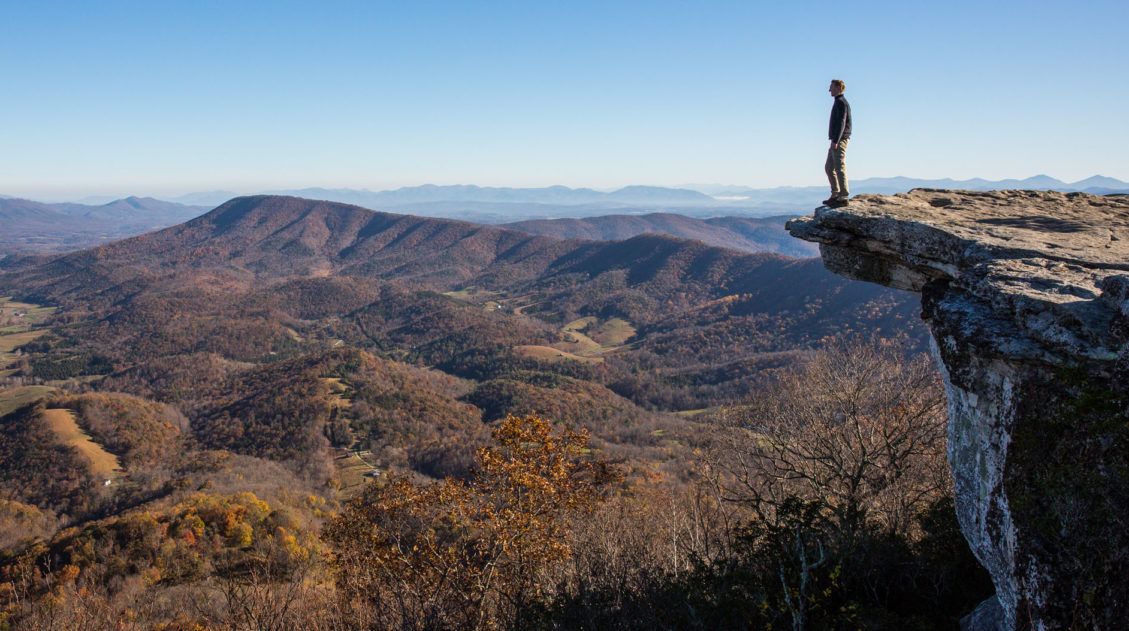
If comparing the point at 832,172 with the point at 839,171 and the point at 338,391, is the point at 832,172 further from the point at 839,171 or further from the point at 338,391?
the point at 338,391

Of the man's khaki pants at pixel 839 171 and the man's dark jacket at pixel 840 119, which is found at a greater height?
the man's dark jacket at pixel 840 119

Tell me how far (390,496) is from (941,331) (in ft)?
42.5

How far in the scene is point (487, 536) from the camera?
13625 mm

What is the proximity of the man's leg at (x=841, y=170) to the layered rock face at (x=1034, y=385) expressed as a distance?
3.40 ft

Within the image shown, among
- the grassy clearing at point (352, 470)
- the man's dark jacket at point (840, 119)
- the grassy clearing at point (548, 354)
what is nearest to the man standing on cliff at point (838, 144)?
the man's dark jacket at point (840, 119)

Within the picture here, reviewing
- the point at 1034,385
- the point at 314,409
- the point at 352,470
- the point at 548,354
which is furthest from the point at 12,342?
the point at 1034,385

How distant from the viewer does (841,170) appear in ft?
47.0

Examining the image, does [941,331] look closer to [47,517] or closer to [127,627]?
[127,627]

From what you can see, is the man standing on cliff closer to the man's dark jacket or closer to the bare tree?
the man's dark jacket

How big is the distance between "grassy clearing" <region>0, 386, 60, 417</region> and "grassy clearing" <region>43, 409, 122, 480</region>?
1834 cm

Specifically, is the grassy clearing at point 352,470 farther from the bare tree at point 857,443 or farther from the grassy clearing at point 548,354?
the bare tree at point 857,443

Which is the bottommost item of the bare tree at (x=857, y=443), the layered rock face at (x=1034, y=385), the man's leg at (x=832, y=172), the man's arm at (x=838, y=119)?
the bare tree at (x=857, y=443)

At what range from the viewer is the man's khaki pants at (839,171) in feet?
46.8

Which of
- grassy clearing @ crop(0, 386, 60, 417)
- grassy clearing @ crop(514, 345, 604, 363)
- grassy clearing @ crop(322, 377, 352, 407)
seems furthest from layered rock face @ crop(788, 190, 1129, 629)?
grassy clearing @ crop(0, 386, 60, 417)
